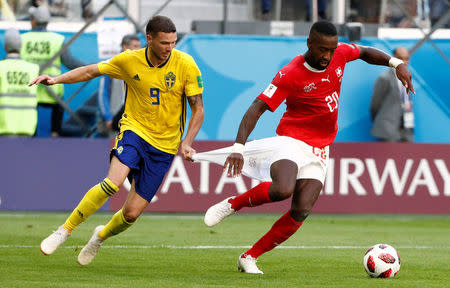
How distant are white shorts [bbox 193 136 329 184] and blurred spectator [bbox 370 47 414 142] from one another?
6.86 meters

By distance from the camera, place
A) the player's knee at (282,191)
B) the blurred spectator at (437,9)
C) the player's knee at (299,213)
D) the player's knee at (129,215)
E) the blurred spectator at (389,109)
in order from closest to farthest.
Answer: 1. the player's knee at (282,191)
2. the player's knee at (299,213)
3. the player's knee at (129,215)
4. the blurred spectator at (389,109)
5. the blurred spectator at (437,9)

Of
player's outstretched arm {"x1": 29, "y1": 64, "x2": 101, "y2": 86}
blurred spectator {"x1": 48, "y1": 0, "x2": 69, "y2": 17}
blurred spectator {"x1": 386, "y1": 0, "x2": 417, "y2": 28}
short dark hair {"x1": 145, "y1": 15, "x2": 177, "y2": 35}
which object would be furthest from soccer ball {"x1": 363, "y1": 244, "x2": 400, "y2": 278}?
blurred spectator {"x1": 386, "y1": 0, "x2": 417, "y2": 28}

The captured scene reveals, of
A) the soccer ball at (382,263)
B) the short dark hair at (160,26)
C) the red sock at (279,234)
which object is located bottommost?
the soccer ball at (382,263)

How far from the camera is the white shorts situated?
355 inches

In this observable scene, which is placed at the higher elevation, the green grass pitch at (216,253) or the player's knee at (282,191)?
the player's knee at (282,191)

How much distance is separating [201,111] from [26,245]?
9.35 ft

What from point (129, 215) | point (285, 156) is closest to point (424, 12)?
point (285, 156)

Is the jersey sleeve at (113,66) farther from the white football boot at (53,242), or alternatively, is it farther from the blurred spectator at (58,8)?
the blurred spectator at (58,8)

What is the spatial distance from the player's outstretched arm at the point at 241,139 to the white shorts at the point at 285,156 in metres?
0.47

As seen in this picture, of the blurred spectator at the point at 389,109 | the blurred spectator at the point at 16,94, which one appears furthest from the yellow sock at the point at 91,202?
the blurred spectator at the point at 389,109

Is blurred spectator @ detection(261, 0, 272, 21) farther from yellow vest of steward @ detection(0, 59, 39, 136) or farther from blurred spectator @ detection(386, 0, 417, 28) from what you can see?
yellow vest of steward @ detection(0, 59, 39, 136)

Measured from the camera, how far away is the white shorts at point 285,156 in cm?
902

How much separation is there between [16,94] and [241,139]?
24.6 ft

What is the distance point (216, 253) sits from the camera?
34.9 ft
